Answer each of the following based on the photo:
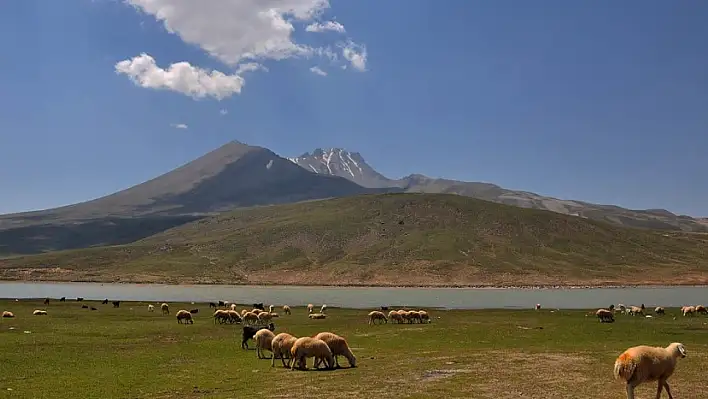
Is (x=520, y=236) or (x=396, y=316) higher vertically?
(x=520, y=236)

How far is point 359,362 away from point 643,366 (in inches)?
498

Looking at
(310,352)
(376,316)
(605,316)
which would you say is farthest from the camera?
(605,316)

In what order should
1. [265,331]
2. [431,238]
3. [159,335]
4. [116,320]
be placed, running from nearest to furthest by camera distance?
[265,331], [159,335], [116,320], [431,238]

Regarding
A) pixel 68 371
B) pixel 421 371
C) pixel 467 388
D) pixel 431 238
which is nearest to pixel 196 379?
pixel 68 371

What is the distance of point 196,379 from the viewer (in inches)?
853

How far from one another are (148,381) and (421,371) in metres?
10.0

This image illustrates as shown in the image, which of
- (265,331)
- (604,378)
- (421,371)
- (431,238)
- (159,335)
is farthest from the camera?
(431,238)

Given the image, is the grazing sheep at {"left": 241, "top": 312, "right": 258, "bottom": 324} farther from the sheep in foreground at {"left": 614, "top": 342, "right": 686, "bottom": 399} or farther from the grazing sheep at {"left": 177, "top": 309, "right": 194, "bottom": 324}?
the sheep in foreground at {"left": 614, "top": 342, "right": 686, "bottom": 399}

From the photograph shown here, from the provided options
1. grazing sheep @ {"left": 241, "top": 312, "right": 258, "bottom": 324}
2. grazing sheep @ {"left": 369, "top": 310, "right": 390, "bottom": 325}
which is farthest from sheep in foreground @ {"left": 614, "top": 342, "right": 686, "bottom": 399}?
grazing sheep @ {"left": 241, "top": 312, "right": 258, "bottom": 324}

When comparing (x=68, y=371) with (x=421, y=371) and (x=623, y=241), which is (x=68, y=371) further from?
(x=623, y=241)

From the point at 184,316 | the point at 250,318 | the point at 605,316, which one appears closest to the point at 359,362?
the point at 250,318

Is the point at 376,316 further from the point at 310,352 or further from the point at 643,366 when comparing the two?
the point at 643,366

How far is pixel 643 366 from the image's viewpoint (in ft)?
51.9

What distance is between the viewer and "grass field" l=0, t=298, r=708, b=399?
1900cm
